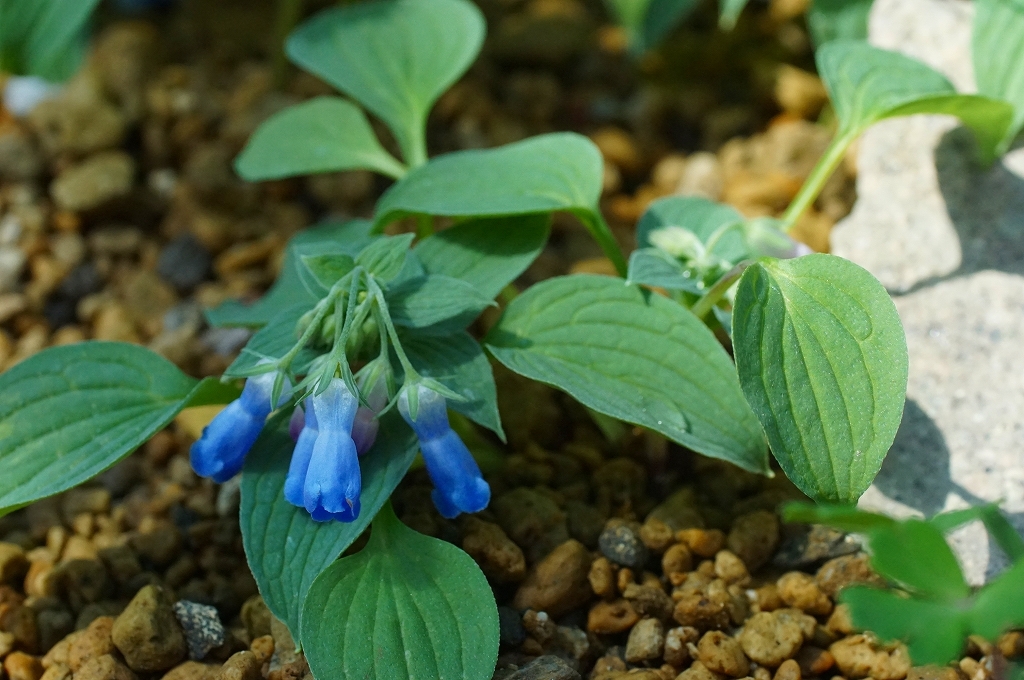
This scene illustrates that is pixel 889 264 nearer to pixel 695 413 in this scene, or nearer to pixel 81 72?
pixel 695 413

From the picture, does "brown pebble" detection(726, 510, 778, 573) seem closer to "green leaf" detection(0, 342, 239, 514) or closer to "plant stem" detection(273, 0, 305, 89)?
"green leaf" detection(0, 342, 239, 514)

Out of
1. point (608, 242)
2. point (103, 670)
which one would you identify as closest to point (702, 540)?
point (608, 242)

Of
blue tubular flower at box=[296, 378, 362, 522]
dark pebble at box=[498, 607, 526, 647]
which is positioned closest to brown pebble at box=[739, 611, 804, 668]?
dark pebble at box=[498, 607, 526, 647]

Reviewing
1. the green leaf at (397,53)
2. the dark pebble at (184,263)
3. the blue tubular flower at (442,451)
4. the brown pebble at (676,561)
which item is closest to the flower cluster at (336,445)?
the blue tubular flower at (442,451)

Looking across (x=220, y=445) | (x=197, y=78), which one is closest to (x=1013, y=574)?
(x=220, y=445)

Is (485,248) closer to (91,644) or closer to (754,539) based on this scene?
(754,539)

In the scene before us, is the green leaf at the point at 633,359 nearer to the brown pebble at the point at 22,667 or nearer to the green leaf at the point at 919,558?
the green leaf at the point at 919,558
